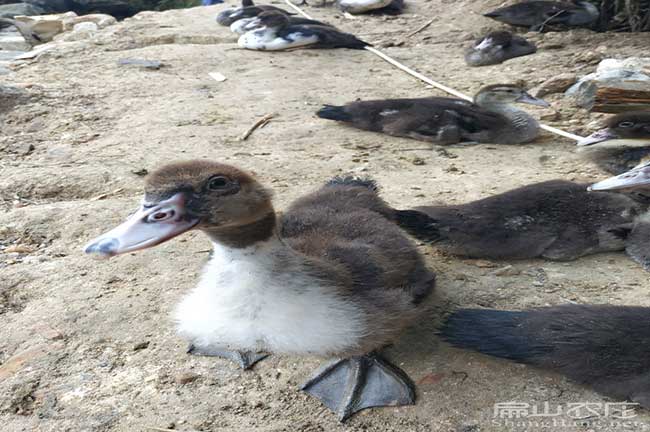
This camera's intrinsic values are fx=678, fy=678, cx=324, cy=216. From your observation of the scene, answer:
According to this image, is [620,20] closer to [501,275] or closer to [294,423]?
[501,275]

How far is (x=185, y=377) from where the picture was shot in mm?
2725

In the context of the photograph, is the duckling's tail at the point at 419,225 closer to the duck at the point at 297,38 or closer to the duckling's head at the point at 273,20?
the duck at the point at 297,38

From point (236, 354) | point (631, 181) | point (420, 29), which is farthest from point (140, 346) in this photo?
point (420, 29)

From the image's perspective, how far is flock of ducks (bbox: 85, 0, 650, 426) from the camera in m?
2.35

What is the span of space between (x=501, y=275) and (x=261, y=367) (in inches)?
52.0

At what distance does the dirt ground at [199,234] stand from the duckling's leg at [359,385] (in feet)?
0.14

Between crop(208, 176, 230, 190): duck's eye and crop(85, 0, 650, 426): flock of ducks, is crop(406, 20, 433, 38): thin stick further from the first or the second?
crop(208, 176, 230, 190): duck's eye

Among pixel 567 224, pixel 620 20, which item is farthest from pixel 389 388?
pixel 620 20

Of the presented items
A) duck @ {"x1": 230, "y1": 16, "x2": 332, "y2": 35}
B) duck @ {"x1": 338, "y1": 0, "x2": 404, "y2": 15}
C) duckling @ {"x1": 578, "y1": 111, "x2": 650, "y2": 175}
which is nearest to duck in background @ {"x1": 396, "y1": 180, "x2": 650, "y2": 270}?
duckling @ {"x1": 578, "y1": 111, "x2": 650, "y2": 175}

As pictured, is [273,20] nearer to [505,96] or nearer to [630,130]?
[505,96]

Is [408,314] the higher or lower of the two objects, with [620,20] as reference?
higher

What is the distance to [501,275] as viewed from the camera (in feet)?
11.1

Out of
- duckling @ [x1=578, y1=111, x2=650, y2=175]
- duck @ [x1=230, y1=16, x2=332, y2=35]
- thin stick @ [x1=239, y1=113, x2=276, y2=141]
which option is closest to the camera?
duckling @ [x1=578, y1=111, x2=650, y2=175]

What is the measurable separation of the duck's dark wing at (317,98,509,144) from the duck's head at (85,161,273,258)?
3.19 meters
